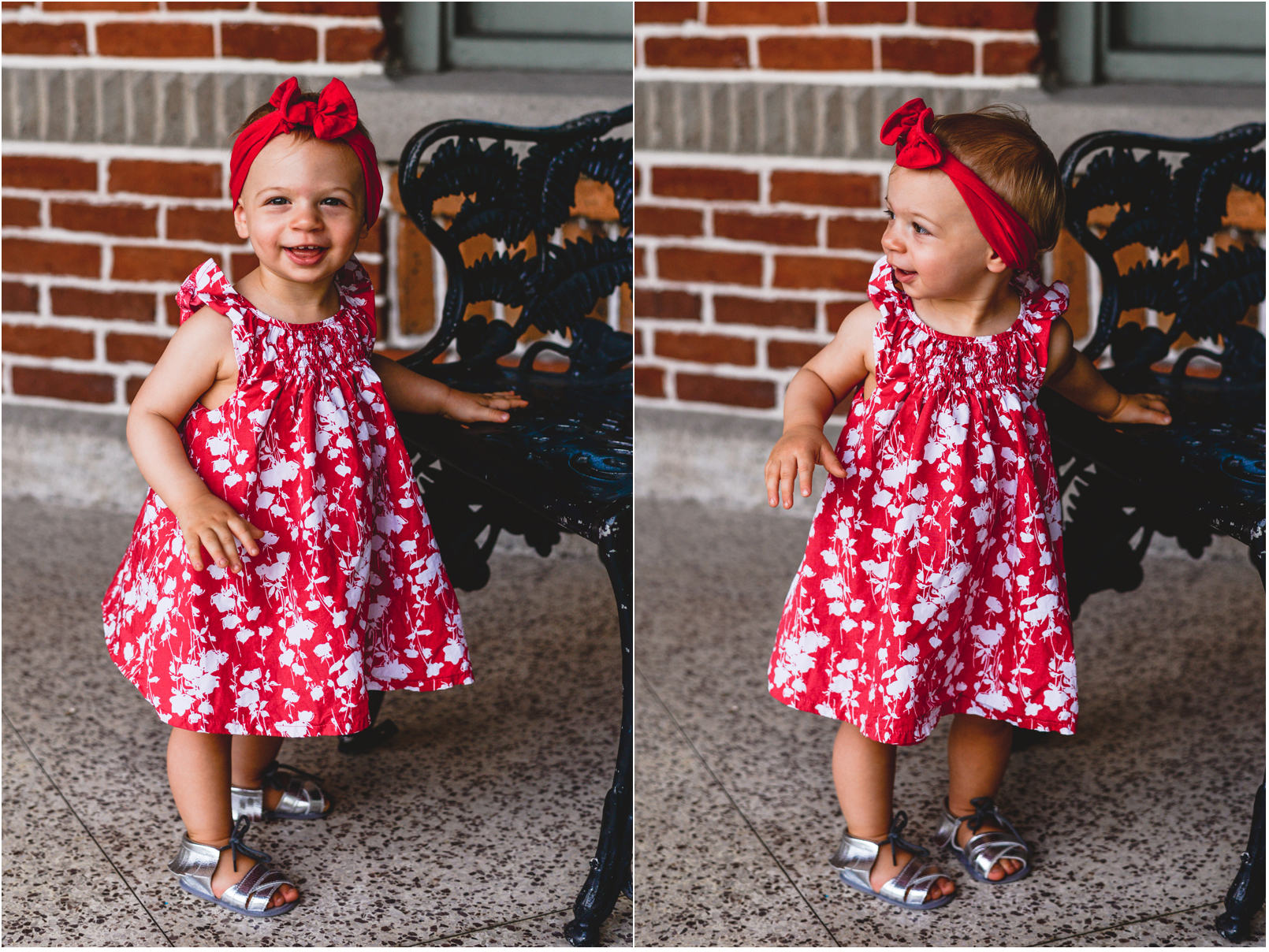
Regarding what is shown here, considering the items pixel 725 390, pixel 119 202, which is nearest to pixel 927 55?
pixel 725 390

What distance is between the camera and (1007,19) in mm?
3232

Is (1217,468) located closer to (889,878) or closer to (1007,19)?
(889,878)

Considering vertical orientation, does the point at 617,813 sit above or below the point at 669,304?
Result: below

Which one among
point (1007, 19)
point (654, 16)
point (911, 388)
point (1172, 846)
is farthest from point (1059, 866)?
point (654, 16)

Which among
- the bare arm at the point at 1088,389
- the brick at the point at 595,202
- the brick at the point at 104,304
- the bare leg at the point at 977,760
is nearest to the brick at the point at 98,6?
the brick at the point at 104,304

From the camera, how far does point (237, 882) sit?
2.05m

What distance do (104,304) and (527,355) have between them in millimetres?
1655

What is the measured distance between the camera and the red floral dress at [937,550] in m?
1.94

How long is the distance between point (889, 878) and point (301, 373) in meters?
1.20

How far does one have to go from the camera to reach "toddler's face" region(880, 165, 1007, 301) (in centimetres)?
184

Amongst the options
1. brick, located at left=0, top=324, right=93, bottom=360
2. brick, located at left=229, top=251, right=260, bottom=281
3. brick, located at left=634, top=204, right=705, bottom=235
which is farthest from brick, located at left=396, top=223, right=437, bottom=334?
brick, located at left=0, top=324, right=93, bottom=360

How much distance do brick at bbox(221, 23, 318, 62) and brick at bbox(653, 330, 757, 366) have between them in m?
1.20

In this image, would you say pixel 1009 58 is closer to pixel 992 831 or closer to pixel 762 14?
pixel 762 14

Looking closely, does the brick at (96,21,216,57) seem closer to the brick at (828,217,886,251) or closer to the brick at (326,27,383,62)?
the brick at (326,27,383,62)
